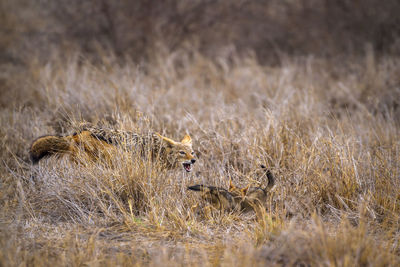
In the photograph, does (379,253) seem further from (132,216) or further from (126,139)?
(126,139)

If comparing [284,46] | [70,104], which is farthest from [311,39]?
[70,104]

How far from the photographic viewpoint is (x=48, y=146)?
417 centimetres

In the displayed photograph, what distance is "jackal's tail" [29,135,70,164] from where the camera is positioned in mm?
4172

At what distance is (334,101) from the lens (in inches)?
345

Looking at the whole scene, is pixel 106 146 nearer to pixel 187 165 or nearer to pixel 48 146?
pixel 48 146

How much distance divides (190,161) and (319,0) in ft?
41.0

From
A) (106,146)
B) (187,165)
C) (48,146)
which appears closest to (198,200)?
(187,165)

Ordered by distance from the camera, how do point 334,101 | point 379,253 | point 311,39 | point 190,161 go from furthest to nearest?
point 311,39 < point 334,101 < point 190,161 < point 379,253

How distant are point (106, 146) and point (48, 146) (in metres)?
0.64

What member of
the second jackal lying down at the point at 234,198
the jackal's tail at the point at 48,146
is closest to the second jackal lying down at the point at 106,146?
the jackal's tail at the point at 48,146

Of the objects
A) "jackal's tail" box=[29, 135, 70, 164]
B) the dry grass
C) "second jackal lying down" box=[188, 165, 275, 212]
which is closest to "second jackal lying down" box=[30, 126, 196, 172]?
"jackal's tail" box=[29, 135, 70, 164]

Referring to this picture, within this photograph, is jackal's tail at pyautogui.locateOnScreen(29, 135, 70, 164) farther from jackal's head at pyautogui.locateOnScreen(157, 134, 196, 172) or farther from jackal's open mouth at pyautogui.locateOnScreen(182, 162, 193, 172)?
jackal's open mouth at pyautogui.locateOnScreen(182, 162, 193, 172)

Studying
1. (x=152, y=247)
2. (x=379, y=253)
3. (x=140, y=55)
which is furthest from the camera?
(x=140, y=55)

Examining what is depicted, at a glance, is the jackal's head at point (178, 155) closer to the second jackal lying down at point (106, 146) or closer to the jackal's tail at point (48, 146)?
the second jackal lying down at point (106, 146)
